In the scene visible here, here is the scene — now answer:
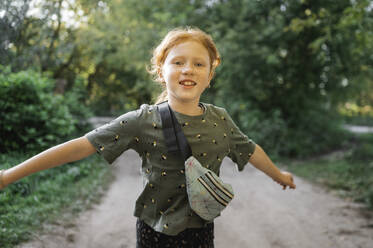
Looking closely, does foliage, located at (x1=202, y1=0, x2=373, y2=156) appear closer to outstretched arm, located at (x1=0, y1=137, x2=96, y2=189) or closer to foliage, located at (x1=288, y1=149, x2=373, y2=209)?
foliage, located at (x1=288, y1=149, x2=373, y2=209)

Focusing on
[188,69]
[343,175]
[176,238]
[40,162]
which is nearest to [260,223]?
[176,238]

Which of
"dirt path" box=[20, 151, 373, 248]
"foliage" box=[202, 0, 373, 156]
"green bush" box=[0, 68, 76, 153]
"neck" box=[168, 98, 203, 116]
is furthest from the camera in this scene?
"foliage" box=[202, 0, 373, 156]

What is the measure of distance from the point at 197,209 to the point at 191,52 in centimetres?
83

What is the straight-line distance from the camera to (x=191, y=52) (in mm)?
1651

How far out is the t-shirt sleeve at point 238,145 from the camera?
1847 mm

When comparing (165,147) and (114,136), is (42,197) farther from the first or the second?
(165,147)

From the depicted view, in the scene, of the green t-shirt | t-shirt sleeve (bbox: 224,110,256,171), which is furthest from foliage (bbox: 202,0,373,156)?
the green t-shirt

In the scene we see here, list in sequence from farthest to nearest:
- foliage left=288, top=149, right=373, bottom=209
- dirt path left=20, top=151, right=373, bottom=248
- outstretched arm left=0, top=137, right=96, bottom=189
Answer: foliage left=288, top=149, right=373, bottom=209 → dirt path left=20, top=151, right=373, bottom=248 → outstretched arm left=0, top=137, right=96, bottom=189

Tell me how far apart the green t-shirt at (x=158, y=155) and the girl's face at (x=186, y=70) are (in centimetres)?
13

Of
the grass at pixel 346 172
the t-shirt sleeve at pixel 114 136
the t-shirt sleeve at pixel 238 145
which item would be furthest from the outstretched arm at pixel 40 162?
the grass at pixel 346 172

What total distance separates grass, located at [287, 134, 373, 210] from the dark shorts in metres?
4.02

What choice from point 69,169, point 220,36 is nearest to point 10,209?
point 69,169

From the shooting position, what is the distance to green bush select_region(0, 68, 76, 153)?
163 inches

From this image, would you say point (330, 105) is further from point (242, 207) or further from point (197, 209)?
point (197, 209)
